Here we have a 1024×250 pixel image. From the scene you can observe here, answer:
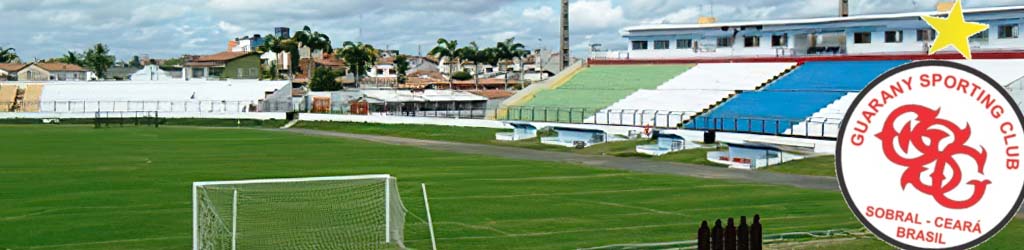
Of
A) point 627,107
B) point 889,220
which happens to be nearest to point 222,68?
point 627,107

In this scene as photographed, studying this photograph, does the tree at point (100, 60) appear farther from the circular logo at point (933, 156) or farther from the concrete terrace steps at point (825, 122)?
the circular logo at point (933, 156)

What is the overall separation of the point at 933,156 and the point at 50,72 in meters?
165

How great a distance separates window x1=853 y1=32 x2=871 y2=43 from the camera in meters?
76.1

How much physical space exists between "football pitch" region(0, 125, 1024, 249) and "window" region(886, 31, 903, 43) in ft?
116

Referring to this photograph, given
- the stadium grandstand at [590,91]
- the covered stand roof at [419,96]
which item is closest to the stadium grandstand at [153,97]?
the covered stand roof at [419,96]

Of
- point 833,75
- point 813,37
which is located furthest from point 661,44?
point 833,75

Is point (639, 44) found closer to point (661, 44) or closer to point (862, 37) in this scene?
point (661, 44)

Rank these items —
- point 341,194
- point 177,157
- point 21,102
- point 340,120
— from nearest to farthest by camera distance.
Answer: point 341,194 → point 177,157 → point 340,120 → point 21,102

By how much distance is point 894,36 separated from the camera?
7400 cm

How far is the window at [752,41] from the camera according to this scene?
83438 millimetres

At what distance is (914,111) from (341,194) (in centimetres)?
2050

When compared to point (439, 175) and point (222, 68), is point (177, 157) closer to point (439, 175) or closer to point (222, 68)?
point (439, 175)

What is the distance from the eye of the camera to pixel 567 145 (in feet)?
190

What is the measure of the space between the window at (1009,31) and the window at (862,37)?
372 inches
